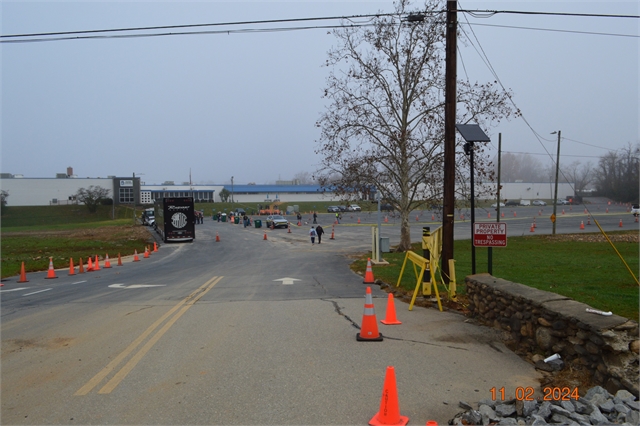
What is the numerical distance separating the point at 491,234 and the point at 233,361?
20.6ft

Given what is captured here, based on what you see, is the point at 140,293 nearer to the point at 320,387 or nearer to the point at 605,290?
the point at 320,387

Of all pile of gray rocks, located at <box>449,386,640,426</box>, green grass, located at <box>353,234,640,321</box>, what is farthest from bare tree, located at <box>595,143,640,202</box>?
pile of gray rocks, located at <box>449,386,640,426</box>

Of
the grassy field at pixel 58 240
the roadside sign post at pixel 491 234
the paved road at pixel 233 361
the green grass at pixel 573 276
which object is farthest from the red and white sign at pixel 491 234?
the grassy field at pixel 58 240

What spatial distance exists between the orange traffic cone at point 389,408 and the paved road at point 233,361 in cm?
22

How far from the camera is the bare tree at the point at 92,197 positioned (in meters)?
90.1

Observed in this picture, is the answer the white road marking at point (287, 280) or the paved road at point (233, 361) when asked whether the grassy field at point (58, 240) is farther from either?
the paved road at point (233, 361)

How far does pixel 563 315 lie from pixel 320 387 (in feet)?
10.7

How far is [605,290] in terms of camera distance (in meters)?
10.9

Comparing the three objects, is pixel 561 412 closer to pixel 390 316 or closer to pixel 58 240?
pixel 390 316

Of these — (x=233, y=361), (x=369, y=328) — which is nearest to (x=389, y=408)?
(x=233, y=361)

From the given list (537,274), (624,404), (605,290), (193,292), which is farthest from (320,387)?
(537,274)

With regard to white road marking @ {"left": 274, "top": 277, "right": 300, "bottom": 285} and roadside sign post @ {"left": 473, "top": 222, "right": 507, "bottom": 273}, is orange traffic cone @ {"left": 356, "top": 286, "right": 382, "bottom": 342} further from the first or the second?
white road marking @ {"left": 274, "top": 277, "right": 300, "bottom": 285}

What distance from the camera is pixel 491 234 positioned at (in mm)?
11016

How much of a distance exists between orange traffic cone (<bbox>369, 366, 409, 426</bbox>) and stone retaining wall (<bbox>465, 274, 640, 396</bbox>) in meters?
2.47
